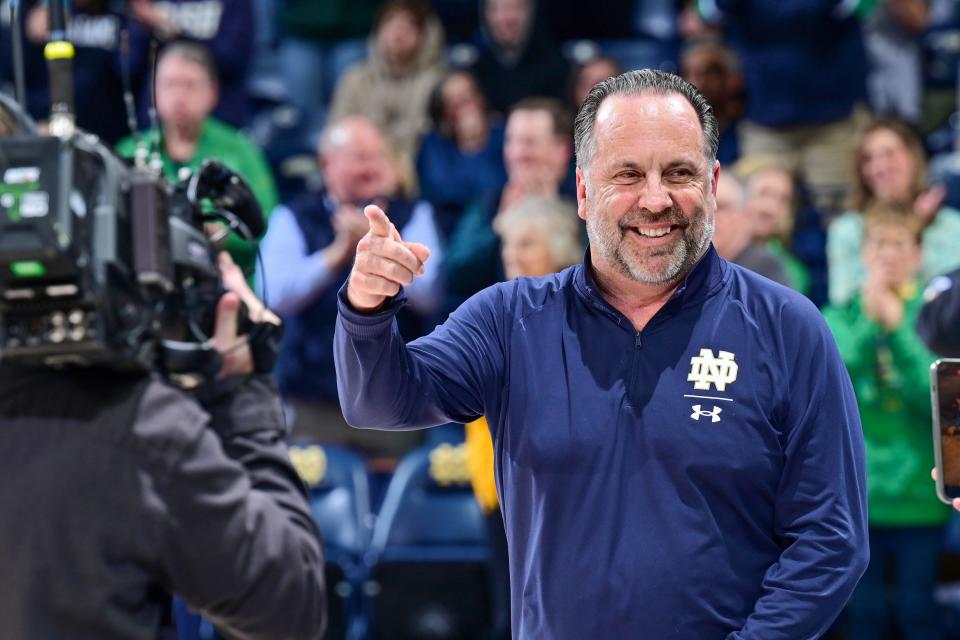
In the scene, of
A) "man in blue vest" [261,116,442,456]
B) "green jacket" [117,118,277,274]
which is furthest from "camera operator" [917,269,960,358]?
"green jacket" [117,118,277,274]

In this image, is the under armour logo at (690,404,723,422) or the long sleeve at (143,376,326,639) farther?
the under armour logo at (690,404,723,422)

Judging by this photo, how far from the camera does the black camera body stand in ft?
6.82

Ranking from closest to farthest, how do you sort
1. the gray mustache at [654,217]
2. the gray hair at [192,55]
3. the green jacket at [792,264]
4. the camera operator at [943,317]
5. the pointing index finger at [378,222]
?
the pointing index finger at [378,222] → the gray mustache at [654,217] → the camera operator at [943,317] → the green jacket at [792,264] → the gray hair at [192,55]

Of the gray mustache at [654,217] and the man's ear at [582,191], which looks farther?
the man's ear at [582,191]

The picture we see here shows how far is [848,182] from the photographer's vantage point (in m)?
7.29

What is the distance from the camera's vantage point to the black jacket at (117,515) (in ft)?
7.14

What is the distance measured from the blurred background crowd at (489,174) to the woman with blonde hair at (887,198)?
0.03ft

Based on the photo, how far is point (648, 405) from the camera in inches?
106

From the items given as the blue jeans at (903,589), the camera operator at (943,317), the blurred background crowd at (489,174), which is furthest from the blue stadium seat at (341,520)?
the camera operator at (943,317)

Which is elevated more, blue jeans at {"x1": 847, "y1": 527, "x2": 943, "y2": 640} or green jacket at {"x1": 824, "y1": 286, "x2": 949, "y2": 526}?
green jacket at {"x1": 824, "y1": 286, "x2": 949, "y2": 526}

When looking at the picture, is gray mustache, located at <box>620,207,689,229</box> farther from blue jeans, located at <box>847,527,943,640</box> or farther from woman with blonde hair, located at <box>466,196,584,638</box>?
blue jeans, located at <box>847,527,943,640</box>

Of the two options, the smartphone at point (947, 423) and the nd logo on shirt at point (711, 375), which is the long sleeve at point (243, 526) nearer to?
the nd logo on shirt at point (711, 375)

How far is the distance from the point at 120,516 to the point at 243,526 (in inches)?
7.6

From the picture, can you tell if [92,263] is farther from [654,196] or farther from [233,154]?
[233,154]
